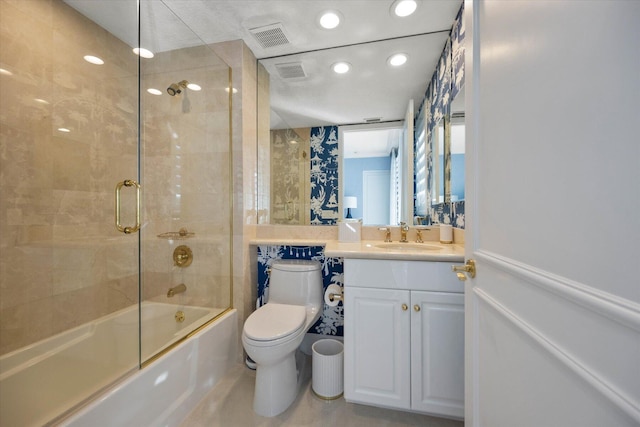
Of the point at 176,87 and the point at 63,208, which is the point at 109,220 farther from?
the point at 176,87

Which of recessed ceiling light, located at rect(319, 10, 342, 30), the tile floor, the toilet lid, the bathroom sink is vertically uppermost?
recessed ceiling light, located at rect(319, 10, 342, 30)

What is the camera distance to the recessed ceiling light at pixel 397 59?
1.73 meters

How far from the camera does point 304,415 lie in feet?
4.26

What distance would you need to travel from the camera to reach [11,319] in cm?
119

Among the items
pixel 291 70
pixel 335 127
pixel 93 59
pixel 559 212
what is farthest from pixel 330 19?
pixel 559 212

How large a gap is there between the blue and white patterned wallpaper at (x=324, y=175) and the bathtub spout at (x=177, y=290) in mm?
1052

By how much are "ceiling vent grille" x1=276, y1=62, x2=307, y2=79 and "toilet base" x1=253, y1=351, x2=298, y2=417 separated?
6.62 feet

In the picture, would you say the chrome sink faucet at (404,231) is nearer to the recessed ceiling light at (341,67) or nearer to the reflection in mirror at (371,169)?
the reflection in mirror at (371,169)

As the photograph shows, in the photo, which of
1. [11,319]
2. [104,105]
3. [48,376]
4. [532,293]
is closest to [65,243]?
[11,319]

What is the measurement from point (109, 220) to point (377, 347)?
1847 mm

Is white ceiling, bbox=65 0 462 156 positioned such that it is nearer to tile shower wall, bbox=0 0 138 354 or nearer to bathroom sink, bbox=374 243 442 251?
tile shower wall, bbox=0 0 138 354

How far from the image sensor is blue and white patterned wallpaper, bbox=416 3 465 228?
1.39 metres

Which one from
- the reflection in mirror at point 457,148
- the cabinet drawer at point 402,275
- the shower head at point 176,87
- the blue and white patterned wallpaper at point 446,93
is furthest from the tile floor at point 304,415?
the shower head at point 176,87

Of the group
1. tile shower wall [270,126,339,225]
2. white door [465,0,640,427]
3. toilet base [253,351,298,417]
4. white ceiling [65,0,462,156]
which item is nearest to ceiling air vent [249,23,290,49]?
white ceiling [65,0,462,156]
